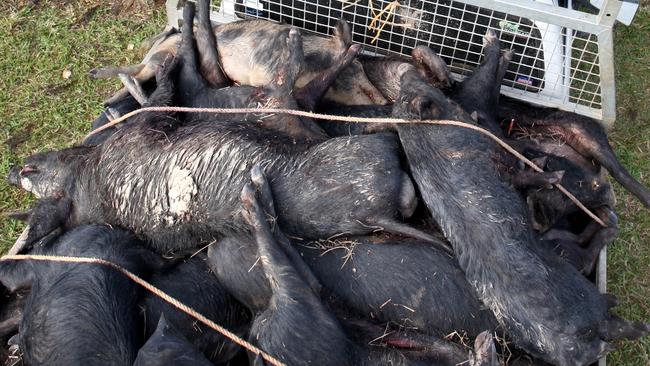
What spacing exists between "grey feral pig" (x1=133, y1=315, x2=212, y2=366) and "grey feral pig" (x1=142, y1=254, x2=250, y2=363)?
1.28 ft

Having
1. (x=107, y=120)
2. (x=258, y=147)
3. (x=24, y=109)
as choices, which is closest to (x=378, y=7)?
(x=258, y=147)

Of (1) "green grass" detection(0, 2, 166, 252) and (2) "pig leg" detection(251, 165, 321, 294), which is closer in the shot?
(2) "pig leg" detection(251, 165, 321, 294)

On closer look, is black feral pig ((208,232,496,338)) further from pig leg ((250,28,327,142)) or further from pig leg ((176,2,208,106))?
pig leg ((176,2,208,106))

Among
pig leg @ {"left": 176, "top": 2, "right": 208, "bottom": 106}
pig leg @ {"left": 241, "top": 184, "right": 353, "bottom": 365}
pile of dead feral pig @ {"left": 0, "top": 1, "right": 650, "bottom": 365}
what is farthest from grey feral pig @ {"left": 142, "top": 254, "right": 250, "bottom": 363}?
pig leg @ {"left": 176, "top": 2, "right": 208, "bottom": 106}

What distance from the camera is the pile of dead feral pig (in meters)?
3.18

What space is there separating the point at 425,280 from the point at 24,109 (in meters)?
3.93

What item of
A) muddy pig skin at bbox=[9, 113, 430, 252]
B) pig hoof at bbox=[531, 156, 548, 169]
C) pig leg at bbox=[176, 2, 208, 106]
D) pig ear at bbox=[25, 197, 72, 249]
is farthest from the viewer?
pig leg at bbox=[176, 2, 208, 106]

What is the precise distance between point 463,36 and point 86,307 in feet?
9.74

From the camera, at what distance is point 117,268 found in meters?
3.45

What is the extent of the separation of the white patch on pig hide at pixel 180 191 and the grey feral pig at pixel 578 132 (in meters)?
2.08

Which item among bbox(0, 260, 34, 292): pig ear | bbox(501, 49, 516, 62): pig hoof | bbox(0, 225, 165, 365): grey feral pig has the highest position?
bbox(501, 49, 516, 62): pig hoof

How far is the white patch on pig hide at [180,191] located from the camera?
142 inches

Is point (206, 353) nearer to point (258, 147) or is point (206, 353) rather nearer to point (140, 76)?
point (258, 147)

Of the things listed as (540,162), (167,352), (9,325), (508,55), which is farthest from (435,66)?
(9,325)
